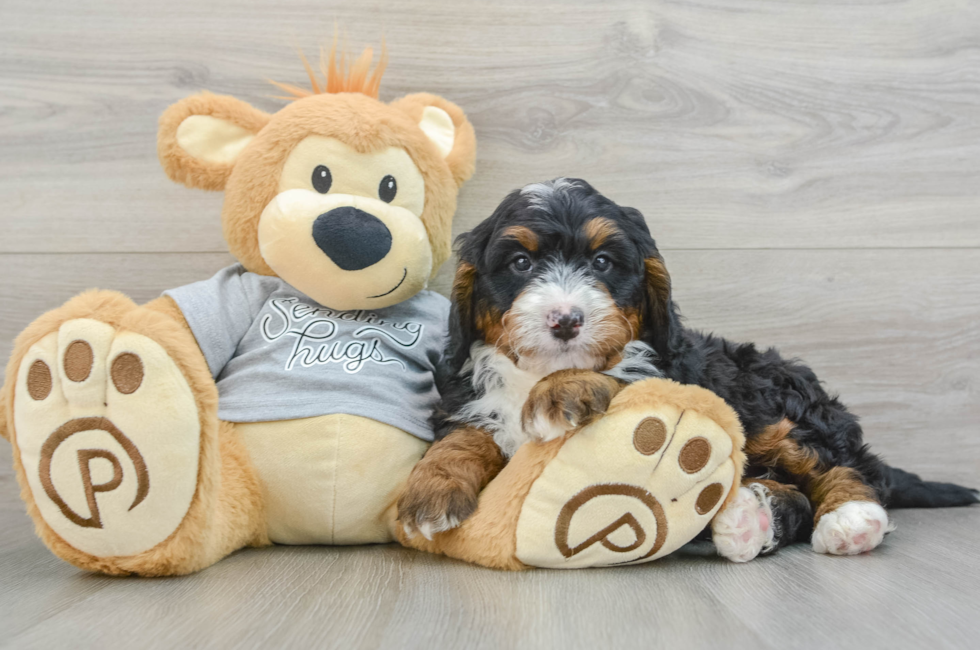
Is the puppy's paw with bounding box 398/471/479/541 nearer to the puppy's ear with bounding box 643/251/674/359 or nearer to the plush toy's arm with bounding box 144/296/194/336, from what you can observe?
the puppy's ear with bounding box 643/251/674/359

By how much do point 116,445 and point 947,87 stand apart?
2.91m

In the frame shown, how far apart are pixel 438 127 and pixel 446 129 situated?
0.03m

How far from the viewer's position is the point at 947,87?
264 cm

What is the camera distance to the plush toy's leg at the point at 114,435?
1.46 metres

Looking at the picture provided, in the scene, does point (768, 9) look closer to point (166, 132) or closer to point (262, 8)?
point (262, 8)

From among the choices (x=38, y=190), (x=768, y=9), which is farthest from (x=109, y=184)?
(x=768, y=9)

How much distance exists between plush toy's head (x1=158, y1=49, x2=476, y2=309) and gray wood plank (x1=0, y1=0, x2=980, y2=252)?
54cm

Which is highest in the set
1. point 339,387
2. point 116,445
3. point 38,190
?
point 38,190

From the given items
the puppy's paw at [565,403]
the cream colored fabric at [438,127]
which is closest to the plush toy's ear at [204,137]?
the cream colored fabric at [438,127]

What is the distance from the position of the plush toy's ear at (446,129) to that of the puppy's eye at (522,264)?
21.1 inches

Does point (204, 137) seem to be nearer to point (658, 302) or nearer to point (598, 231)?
point (598, 231)

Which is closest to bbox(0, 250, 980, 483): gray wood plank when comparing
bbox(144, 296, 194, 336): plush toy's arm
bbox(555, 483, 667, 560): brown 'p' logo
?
bbox(555, 483, 667, 560): brown 'p' logo

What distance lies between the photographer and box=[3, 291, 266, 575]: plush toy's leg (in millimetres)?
→ 1464

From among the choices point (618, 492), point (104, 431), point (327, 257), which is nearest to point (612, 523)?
point (618, 492)
